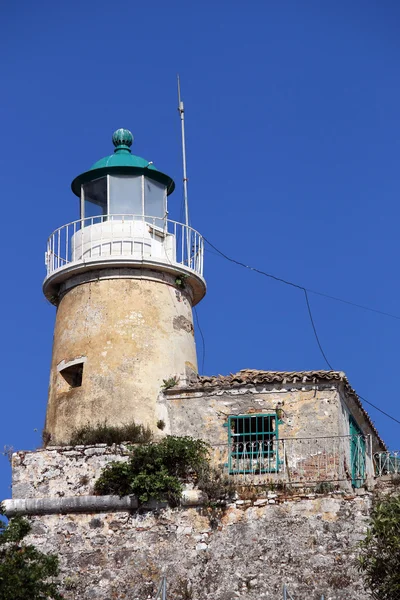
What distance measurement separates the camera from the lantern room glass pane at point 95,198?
40.2 meters

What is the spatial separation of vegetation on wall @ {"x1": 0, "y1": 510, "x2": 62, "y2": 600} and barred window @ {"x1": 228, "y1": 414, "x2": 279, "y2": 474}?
5.40 meters

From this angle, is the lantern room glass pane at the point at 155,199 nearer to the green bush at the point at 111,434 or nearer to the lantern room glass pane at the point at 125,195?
the lantern room glass pane at the point at 125,195

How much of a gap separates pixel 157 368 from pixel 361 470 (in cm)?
562

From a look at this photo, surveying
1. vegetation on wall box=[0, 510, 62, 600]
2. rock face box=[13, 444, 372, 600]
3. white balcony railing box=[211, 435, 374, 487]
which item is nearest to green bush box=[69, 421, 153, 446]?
rock face box=[13, 444, 372, 600]

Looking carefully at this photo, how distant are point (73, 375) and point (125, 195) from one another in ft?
16.0

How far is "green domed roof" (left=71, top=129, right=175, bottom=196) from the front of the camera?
4006 cm

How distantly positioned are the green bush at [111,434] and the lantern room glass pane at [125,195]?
5858mm

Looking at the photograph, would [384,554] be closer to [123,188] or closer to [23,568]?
[23,568]

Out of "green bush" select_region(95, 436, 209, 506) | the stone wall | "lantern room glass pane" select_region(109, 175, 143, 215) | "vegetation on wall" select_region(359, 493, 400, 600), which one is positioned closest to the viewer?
"vegetation on wall" select_region(359, 493, 400, 600)

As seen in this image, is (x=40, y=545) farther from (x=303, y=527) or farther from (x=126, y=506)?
(x=303, y=527)

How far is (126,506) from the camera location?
35.5 meters

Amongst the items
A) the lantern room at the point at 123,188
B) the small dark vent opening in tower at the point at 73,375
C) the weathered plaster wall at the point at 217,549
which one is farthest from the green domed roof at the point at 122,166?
the weathered plaster wall at the point at 217,549

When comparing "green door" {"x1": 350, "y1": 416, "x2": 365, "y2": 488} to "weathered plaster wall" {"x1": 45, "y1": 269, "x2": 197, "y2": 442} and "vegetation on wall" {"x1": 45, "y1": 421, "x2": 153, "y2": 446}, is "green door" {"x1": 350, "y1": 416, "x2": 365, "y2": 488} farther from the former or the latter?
"vegetation on wall" {"x1": 45, "y1": 421, "x2": 153, "y2": 446}

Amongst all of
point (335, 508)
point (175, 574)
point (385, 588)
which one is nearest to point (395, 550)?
point (385, 588)
